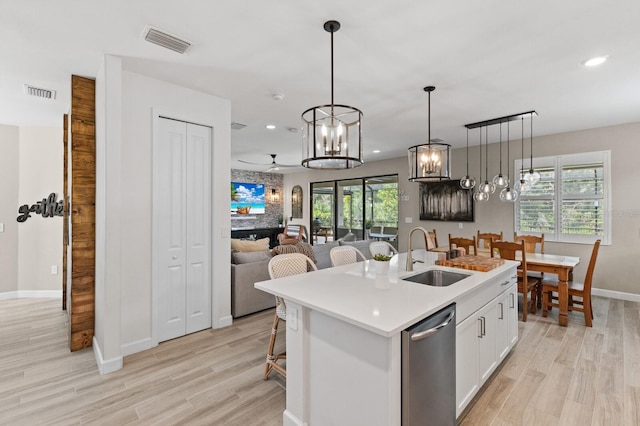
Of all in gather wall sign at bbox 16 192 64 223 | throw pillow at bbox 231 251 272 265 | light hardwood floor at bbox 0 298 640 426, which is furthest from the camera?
gather wall sign at bbox 16 192 64 223

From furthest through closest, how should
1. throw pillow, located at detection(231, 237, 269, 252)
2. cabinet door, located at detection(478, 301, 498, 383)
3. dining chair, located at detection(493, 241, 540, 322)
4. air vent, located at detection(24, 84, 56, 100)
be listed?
throw pillow, located at detection(231, 237, 269, 252), dining chair, located at detection(493, 241, 540, 322), air vent, located at detection(24, 84, 56, 100), cabinet door, located at detection(478, 301, 498, 383)

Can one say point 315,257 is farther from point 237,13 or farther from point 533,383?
point 237,13

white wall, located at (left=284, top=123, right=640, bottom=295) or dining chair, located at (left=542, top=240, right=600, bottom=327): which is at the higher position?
white wall, located at (left=284, top=123, right=640, bottom=295)

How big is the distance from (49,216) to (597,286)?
28.9ft

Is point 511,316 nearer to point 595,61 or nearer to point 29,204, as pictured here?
point 595,61

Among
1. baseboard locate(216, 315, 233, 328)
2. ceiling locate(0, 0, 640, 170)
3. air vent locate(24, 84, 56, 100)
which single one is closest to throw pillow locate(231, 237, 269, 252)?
baseboard locate(216, 315, 233, 328)

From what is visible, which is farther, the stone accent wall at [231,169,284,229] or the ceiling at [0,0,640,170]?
the stone accent wall at [231,169,284,229]

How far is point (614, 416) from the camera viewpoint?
82.0 inches

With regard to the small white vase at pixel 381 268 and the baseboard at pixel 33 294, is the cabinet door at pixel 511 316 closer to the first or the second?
the small white vase at pixel 381 268

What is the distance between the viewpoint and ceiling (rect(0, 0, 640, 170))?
205cm

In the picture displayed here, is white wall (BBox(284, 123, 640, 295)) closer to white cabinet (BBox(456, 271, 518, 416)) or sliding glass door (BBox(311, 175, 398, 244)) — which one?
sliding glass door (BBox(311, 175, 398, 244))

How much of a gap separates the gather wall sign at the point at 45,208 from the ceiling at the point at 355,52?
1331 millimetres

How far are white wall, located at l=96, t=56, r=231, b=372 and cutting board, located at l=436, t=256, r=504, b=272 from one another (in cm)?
245

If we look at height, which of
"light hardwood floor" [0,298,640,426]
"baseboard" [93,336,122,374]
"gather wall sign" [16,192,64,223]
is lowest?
"light hardwood floor" [0,298,640,426]
